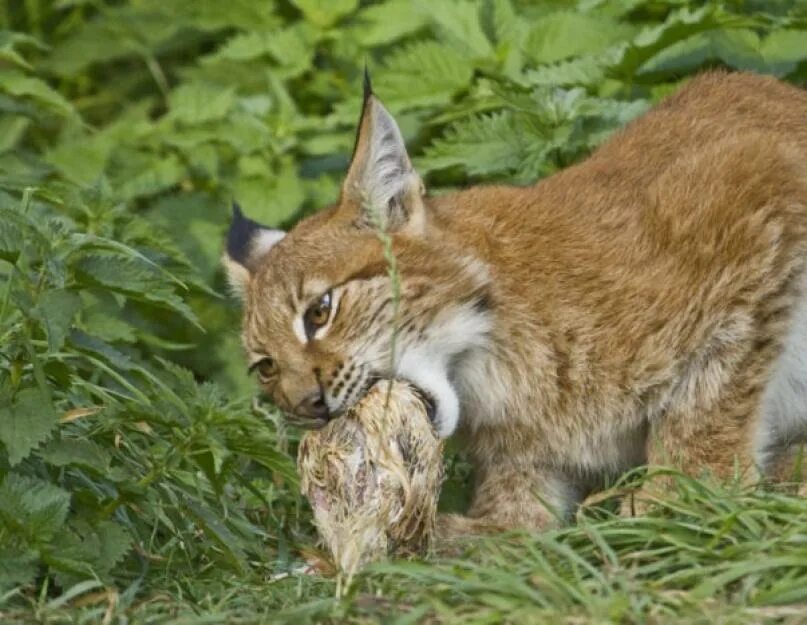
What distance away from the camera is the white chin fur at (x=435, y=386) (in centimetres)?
602

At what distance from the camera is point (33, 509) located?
209 inches

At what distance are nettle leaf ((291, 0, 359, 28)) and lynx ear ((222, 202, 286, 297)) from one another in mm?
2531

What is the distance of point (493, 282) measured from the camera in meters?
6.30

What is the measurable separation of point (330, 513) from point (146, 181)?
A: 362 cm

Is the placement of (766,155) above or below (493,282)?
above

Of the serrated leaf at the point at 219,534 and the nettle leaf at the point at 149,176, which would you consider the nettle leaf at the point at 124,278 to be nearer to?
the serrated leaf at the point at 219,534

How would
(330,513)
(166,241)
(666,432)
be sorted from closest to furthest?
(330,513) < (666,432) < (166,241)

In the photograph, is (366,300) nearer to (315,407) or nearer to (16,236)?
(315,407)

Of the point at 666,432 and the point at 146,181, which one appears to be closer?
the point at 666,432

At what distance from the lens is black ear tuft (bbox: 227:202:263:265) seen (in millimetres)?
6832

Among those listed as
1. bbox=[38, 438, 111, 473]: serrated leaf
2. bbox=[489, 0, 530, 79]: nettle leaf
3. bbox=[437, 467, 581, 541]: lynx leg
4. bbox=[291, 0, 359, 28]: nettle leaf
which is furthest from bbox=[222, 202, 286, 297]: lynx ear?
bbox=[291, 0, 359, 28]: nettle leaf

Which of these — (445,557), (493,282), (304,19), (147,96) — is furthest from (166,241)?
(147,96)

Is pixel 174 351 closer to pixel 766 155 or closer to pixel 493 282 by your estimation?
pixel 493 282

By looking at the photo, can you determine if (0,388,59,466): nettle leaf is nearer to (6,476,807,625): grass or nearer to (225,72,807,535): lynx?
(6,476,807,625): grass
